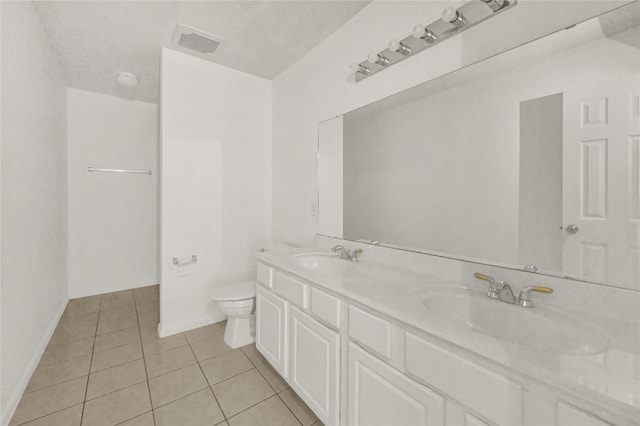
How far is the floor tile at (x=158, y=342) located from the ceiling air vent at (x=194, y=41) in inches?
96.1

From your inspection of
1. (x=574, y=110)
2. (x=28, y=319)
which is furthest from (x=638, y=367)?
(x=28, y=319)

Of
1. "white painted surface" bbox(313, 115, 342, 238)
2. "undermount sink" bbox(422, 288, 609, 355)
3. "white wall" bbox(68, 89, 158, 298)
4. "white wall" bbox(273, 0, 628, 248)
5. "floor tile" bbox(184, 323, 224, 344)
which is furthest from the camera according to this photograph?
"white wall" bbox(68, 89, 158, 298)

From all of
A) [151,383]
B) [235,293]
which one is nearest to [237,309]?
[235,293]

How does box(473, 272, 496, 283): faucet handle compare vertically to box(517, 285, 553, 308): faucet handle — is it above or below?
above

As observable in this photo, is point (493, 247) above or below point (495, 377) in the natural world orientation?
above

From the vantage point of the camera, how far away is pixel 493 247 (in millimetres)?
1181

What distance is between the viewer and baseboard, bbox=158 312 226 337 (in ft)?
7.66

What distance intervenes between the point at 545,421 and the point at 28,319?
2.66 meters

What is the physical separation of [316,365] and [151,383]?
1186 mm

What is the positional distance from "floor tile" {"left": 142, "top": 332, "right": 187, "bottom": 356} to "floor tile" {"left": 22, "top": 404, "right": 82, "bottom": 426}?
22.2 inches

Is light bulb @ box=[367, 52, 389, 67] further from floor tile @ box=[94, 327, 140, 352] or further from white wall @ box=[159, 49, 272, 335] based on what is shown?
floor tile @ box=[94, 327, 140, 352]

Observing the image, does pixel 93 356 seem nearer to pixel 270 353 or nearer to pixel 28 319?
pixel 28 319

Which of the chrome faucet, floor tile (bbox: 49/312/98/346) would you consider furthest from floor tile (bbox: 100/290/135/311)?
the chrome faucet

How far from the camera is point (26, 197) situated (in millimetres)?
1723
